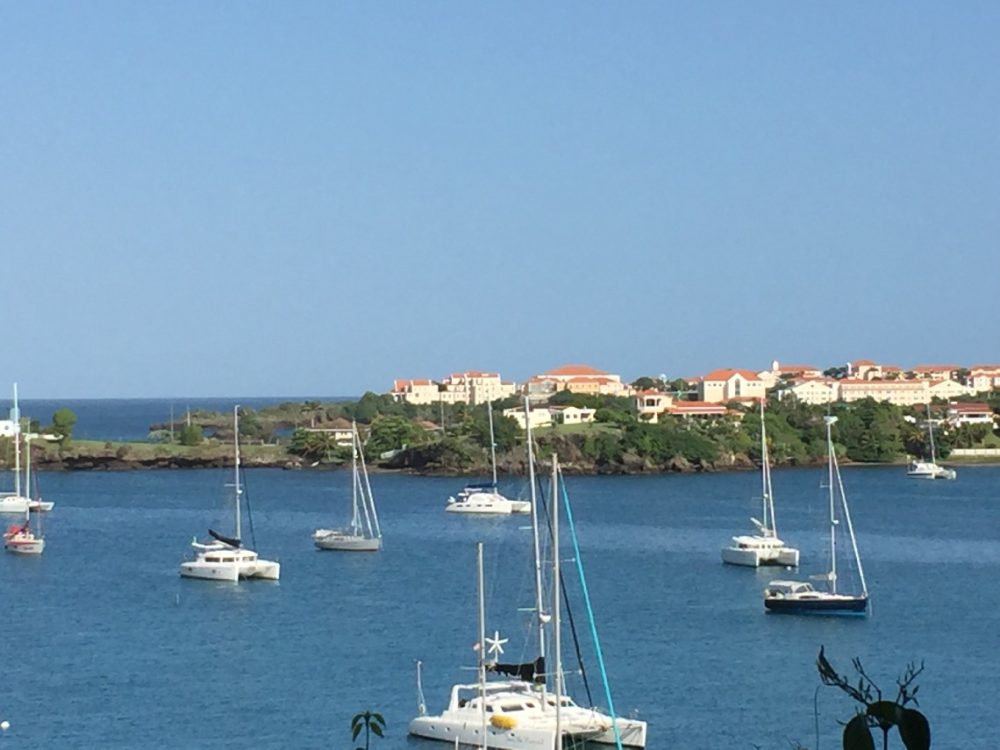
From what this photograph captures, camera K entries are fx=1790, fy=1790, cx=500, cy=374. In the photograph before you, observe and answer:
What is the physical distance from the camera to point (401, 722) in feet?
78.9

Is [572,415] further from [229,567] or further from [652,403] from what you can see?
[229,567]

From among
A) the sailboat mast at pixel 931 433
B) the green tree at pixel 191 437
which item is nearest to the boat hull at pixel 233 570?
the sailboat mast at pixel 931 433

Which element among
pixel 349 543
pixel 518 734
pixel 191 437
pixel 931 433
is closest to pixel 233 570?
pixel 349 543

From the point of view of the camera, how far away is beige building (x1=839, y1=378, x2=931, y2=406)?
12406 cm

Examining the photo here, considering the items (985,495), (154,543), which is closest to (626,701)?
(154,543)

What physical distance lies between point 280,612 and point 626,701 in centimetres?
1280

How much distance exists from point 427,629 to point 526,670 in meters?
10.3

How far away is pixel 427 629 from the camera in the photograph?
3350 centimetres

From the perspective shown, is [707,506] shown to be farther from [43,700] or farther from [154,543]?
[43,700]

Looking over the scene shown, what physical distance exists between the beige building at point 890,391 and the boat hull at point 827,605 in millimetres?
90065

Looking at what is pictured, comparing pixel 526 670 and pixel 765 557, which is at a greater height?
pixel 526 670

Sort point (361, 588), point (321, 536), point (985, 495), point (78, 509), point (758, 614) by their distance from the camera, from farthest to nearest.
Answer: point (985, 495) < point (78, 509) < point (321, 536) < point (361, 588) < point (758, 614)

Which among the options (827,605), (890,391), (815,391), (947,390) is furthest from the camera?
(815,391)

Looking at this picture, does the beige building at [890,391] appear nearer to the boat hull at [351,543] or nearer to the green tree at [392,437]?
the green tree at [392,437]
